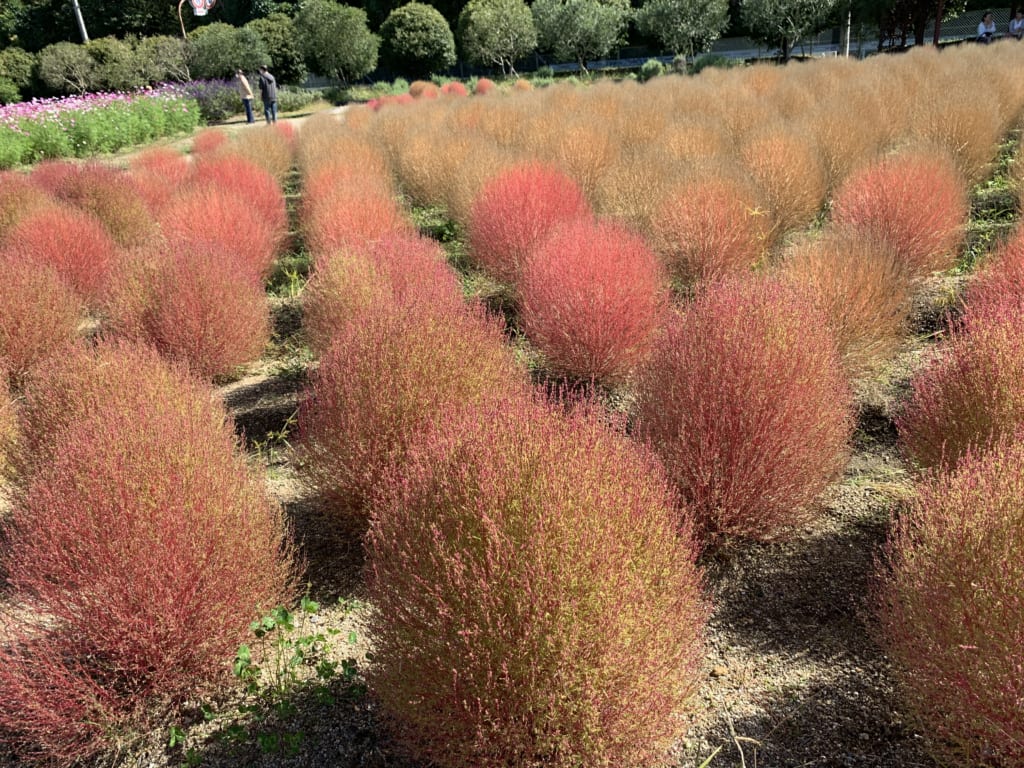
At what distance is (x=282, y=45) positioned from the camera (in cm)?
2777

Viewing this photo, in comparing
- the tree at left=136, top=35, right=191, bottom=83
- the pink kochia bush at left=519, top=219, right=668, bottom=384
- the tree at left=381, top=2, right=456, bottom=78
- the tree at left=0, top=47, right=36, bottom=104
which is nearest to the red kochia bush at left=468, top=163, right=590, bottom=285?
the pink kochia bush at left=519, top=219, right=668, bottom=384

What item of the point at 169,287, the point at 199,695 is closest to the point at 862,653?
the point at 199,695

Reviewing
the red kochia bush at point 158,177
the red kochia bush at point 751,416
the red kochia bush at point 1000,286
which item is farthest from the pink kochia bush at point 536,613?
the red kochia bush at point 158,177

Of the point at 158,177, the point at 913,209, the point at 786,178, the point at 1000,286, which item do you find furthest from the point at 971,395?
the point at 158,177

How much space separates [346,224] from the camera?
21.1ft

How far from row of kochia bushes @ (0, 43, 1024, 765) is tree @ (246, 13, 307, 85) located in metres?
26.2

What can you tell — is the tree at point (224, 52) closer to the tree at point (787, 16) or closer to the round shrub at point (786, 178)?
the tree at point (787, 16)

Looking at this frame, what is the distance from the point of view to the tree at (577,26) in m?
27.4

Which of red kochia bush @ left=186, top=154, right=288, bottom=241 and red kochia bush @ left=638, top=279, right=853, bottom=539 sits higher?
red kochia bush @ left=186, top=154, right=288, bottom=241

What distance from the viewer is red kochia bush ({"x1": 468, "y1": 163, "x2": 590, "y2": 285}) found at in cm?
575

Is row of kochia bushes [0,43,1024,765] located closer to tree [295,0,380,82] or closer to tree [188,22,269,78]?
tree [295,0,380,82]

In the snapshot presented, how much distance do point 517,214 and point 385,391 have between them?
9.90 feet

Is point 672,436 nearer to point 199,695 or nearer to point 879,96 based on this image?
point 199,695

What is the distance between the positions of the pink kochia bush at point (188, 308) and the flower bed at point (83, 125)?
11090mm
